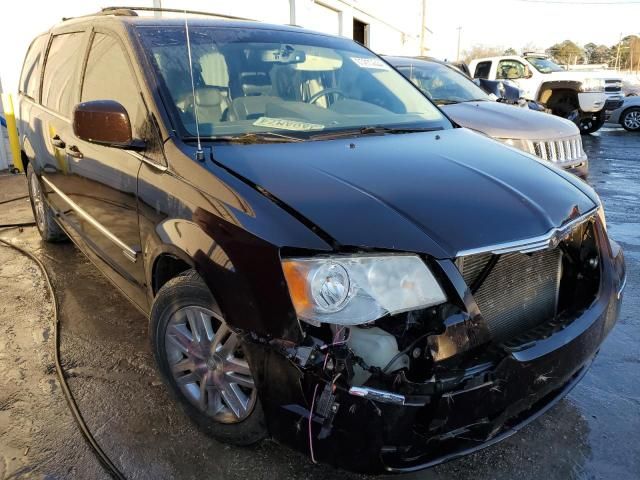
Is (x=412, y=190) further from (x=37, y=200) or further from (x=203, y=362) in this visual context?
(x=37, y=200)

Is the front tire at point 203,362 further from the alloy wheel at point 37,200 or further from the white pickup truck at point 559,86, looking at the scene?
the white pickup truck at point 559,86

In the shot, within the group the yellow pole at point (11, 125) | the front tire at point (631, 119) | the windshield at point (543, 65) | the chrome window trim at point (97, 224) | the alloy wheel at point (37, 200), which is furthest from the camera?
the front tire at point (631, 119)

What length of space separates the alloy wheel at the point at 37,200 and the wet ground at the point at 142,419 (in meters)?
1.20

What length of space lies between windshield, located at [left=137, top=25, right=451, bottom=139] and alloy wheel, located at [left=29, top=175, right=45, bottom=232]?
2.66 meters

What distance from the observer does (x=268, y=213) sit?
6.33 feet

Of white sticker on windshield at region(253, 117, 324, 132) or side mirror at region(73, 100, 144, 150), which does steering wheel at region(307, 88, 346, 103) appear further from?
side mirror at region(73, 100, 144, 150)

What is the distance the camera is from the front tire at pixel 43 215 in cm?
479

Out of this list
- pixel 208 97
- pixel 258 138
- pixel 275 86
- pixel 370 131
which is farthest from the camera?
pixel 275 86

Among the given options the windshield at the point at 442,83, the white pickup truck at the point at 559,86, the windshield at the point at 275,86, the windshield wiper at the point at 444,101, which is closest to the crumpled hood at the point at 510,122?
the windshield wiper at the point at 444,101

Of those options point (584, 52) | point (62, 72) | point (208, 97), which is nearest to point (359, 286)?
point (208, 97)

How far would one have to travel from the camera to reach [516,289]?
2.06 meters

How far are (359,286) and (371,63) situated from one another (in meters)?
2.33

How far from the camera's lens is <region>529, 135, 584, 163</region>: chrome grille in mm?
5664

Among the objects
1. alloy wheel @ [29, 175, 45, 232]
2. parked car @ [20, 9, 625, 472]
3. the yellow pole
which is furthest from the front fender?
the yellow pole
